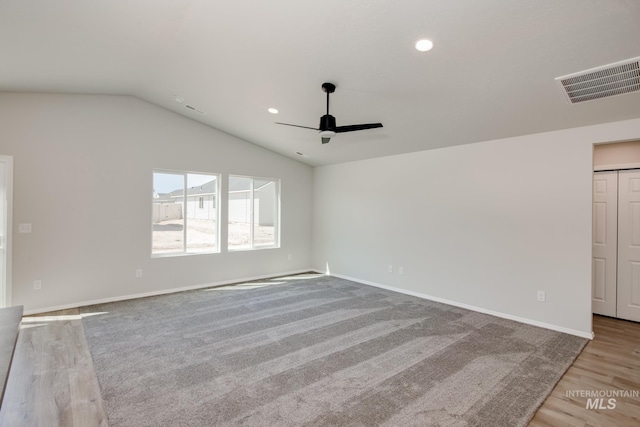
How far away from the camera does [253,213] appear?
6.64 metres

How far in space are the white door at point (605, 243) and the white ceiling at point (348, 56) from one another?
1.45m

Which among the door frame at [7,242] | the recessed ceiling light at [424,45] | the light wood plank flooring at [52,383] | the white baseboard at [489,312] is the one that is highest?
the recessed ceiling light at [424,45]

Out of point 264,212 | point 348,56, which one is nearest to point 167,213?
point 264,212

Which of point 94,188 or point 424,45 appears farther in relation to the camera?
point 94,188

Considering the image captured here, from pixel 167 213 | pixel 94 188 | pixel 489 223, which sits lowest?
pixel 489 223

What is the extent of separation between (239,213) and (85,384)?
4.17m

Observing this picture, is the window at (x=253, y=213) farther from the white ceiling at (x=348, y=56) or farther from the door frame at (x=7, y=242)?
the door frame at (x=7, y=242)

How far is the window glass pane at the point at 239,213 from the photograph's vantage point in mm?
6285

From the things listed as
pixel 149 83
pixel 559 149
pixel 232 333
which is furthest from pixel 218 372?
pixel 559 149

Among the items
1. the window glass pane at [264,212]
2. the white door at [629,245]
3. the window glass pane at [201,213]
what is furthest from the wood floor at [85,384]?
the window glass pane at [264,212]

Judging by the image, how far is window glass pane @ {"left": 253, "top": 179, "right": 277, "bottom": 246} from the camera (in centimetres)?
669

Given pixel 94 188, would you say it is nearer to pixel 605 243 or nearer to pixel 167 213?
pixel 167 213

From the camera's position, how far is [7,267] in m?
4.08

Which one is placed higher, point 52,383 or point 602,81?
point 602,81
